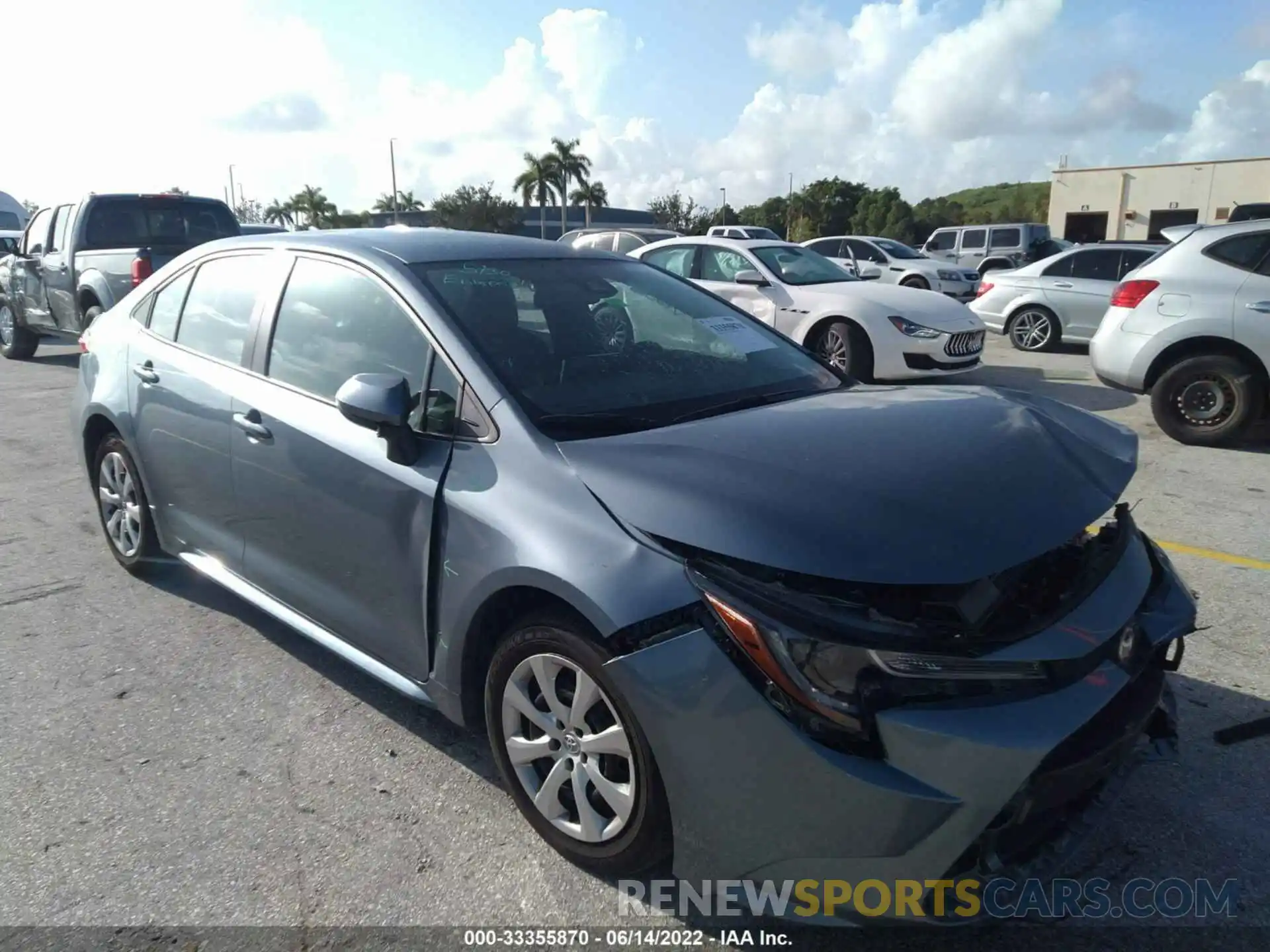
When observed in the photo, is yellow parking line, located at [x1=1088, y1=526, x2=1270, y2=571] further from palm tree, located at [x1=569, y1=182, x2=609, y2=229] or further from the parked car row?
palm tree, located at [x1=569, y1=182, x2=609, y2=229]

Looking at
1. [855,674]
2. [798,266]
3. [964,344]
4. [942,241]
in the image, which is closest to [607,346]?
[855,674]

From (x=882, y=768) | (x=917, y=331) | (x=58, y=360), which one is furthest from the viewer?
(x=58, y=360)

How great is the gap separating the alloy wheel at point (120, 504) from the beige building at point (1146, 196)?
4149cm

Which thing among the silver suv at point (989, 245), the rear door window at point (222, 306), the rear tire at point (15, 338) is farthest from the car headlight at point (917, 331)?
the silver suv at point (989, 245)

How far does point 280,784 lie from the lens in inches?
116

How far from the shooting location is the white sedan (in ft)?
28.7

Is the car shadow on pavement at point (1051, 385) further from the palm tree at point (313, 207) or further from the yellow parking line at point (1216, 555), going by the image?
the palm tree at point (313, 207)

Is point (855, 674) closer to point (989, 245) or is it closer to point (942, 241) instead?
point (989, 245)

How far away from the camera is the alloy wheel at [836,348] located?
29.5ft

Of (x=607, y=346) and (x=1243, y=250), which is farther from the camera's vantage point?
(x=1243, y=250)

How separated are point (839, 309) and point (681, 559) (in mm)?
7375

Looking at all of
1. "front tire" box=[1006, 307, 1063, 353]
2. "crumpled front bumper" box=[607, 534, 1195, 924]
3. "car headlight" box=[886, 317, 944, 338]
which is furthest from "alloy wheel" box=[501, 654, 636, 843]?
"front tire" box=[1006, 307, 1063, 353]

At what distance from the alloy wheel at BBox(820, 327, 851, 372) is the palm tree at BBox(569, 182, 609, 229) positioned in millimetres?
57250

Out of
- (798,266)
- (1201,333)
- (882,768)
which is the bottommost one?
(882,768)
